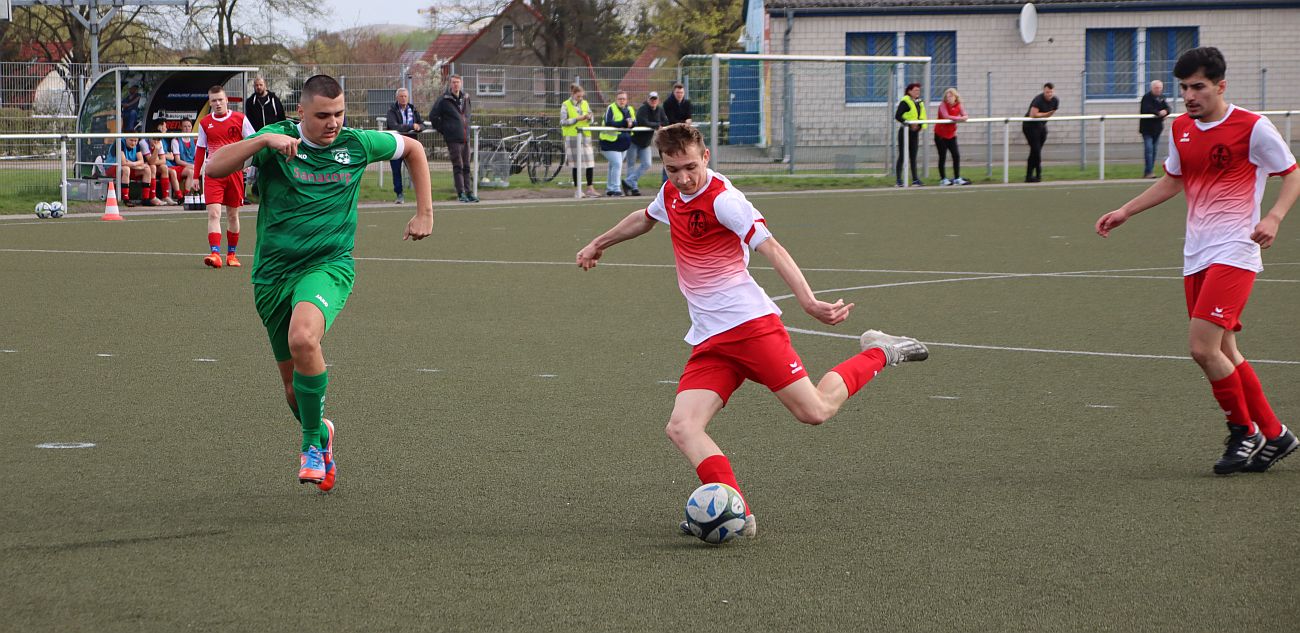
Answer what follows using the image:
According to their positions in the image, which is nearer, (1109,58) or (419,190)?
(419,190)

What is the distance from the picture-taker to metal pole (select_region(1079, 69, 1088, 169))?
34.5 meters

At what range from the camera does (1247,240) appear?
631cm

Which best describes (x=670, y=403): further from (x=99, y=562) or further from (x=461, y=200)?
(x=461, y=200)

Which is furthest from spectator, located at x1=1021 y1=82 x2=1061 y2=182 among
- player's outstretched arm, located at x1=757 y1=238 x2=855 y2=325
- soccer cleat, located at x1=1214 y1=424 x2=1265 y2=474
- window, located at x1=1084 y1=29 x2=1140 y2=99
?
player's outstretched arm, located at x1=757 y1=238 x2=855 y2=325

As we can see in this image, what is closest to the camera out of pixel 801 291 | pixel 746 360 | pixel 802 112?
pixel 801 291

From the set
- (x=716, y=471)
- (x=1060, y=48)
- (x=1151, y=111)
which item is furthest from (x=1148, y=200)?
(x=1060, y=48)

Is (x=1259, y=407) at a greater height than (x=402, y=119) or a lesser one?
lesser

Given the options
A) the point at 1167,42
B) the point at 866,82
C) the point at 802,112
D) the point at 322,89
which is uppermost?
the point at 1167,42

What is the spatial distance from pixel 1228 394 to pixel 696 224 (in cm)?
248

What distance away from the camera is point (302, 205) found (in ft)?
20.1

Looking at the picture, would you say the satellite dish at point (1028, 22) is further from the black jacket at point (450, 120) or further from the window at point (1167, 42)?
the black jacket at point (450, 120)

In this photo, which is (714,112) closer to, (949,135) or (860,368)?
(949,135)

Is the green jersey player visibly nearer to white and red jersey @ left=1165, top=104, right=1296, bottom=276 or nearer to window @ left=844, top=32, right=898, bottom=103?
white and red jersey @ left=1165, top=104, right=1296, bottom=276

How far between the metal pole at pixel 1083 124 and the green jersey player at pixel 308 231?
30.1m
